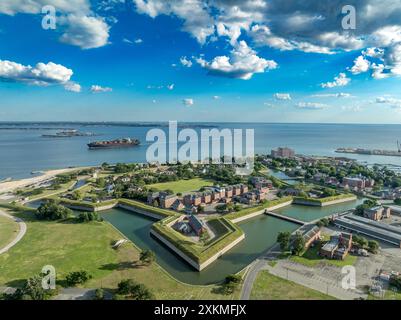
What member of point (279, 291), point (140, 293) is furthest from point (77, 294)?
point (279, 291)

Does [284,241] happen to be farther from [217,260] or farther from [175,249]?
[175,249]

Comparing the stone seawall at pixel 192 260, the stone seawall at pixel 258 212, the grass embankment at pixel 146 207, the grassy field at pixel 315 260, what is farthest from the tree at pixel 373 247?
the grass embankment at pixel 146 207

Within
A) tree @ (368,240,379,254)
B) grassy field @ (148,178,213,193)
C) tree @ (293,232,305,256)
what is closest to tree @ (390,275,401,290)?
tree @ (368,240,379,254)

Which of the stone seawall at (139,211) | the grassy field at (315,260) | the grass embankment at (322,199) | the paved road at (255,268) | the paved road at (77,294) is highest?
the grass embankment at (322,199)

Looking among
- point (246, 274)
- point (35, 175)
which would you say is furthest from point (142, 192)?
point (35, 175)

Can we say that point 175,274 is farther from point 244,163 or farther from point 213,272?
point 244,163

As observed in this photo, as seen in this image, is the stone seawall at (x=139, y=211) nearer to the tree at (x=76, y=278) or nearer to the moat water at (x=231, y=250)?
the moat water at (x=231, y=250)

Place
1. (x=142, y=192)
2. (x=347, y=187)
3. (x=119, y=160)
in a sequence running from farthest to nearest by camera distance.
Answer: (x=119, y=160)
(x=347, y=187)
(x=142, y=192)
